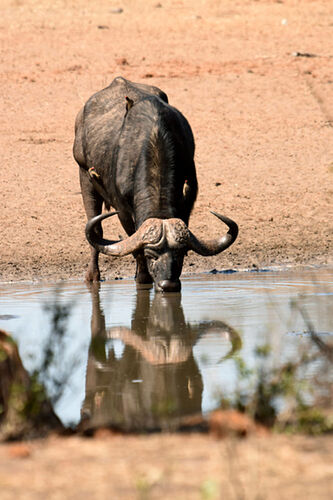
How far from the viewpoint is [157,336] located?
637 cm

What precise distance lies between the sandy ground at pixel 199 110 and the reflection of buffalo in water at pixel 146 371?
3.64 meters

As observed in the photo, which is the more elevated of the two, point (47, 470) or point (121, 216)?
point (47, 470)

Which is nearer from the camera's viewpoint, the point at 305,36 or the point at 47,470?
the point at 47,470

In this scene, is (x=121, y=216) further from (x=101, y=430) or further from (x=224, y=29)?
(x=224, y=29)

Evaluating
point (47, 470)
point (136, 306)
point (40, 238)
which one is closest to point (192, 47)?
point (40, 238)

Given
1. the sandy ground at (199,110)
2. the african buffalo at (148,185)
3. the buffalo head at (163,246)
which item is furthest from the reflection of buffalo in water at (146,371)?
the sandy ground at (199,110)

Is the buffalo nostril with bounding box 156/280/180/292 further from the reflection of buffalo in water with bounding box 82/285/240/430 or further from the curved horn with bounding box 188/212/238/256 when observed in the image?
the curved horn with bounding box 188/212/238/256

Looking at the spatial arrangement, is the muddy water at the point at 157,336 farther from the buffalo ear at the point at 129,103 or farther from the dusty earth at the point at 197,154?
the buffalo ear at the point at 129,103

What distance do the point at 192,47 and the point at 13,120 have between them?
6509 mm

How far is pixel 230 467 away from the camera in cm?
246

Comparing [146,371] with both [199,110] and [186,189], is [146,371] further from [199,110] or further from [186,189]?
[199,110]

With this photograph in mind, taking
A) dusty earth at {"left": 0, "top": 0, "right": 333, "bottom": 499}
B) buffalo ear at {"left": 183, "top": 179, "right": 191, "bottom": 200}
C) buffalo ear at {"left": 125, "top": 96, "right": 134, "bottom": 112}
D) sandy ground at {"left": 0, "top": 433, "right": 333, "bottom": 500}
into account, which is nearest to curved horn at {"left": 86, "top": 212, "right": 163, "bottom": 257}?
buffalo ear at {"left": 183, "top": 179, "right": 191, "bottom": 200}

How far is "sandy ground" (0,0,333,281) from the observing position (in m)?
11.5

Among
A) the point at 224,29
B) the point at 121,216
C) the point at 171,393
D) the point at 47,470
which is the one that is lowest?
the point at 224,29
